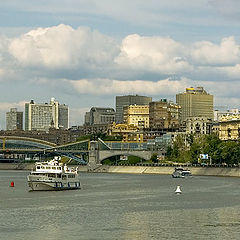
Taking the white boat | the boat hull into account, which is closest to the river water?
the boat hull

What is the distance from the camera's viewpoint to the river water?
75188mm

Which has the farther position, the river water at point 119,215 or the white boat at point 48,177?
the white boat at point 48,177

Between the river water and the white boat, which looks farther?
the white boat

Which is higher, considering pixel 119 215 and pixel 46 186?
pixel 46 186

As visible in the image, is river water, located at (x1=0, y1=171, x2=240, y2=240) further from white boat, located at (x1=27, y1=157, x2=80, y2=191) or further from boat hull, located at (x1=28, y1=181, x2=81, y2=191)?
white boat, located at (x1=27, y1=157, x2=80, y2=191)

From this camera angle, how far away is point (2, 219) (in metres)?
86.5

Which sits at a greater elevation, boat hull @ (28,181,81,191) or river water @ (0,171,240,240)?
boat hull @ (28,181,81,191)

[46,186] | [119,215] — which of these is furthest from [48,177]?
[119,215]

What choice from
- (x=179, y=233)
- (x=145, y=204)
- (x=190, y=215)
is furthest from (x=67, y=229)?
(x=145, y=204)

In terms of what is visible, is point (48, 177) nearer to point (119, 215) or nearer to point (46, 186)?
point (46, 186)

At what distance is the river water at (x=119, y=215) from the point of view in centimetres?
7519

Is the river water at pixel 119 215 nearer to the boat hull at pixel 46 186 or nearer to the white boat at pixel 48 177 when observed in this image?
the boat hull at pixel 46 186

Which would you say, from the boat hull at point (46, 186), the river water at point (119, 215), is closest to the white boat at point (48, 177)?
the boat hull at point (46, 186)

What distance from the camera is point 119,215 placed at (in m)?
90.9
